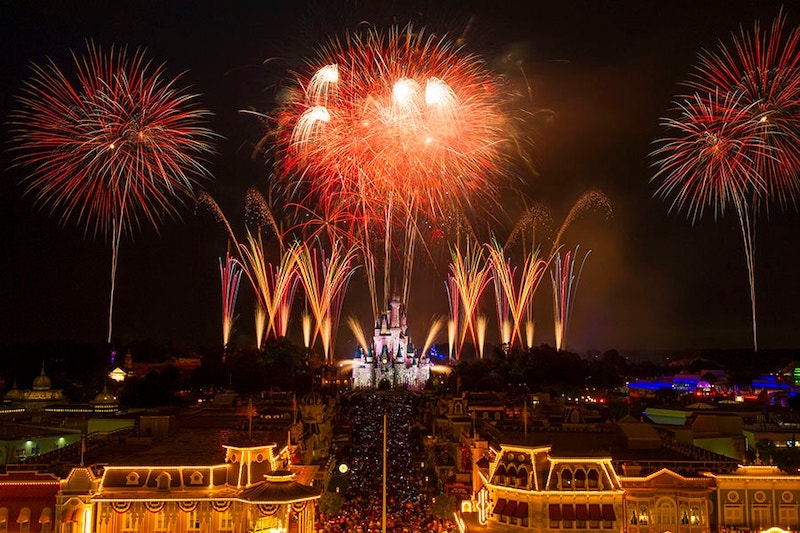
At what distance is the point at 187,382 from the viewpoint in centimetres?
11056

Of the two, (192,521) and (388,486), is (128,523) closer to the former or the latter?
(192,521)

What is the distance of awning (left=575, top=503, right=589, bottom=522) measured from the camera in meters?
36.7

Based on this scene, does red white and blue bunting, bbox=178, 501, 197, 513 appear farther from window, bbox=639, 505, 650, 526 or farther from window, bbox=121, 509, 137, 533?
window, bbox=639, 505, 650, 526

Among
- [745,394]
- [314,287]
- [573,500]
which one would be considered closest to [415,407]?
[314,287]

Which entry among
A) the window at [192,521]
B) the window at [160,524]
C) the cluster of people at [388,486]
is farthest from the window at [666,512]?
the window at [160,524]

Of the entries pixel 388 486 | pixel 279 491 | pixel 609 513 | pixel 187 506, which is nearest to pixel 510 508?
pixel 609 513

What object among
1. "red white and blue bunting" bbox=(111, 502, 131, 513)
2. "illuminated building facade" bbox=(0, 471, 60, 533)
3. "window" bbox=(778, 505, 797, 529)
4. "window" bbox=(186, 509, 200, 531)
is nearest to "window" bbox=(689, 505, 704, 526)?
"window" bbox=(778, 505, 797, 529)

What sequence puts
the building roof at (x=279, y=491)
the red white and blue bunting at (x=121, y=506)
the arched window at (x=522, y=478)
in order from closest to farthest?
the building roof at (x=279, y=491)
the red white and blue bunting at (x=121, y=506)
the arched window at (x=522, y=478)

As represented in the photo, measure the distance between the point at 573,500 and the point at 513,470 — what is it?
302cm

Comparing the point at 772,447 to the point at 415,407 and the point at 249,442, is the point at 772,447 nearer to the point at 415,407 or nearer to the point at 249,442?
the point at 249,442

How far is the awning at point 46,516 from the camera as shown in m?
37.6

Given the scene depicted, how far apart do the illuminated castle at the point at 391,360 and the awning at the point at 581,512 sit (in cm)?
12101

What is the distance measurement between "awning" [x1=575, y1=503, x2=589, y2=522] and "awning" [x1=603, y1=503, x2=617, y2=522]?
821 millimetres

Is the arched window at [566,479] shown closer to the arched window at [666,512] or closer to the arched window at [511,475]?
the arched window at [511,475]
